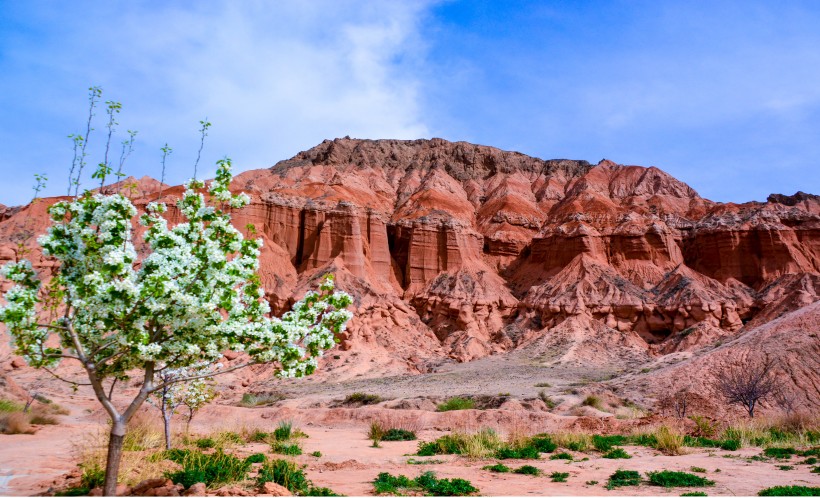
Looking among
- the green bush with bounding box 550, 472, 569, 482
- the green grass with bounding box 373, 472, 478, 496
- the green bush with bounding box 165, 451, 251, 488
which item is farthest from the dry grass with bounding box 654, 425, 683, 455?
the green bush with bounding box 165, 451, 251, 488

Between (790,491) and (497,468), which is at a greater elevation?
(790,491)

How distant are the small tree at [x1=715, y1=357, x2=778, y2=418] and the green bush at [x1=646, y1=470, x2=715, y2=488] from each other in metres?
14.5

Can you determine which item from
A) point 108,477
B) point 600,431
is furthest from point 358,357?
point 108,477

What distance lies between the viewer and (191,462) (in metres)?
10.5

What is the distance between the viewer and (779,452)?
47.1 feet

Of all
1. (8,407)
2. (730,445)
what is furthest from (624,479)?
(8,407)

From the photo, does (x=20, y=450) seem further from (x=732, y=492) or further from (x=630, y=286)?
(x=630, y=286)

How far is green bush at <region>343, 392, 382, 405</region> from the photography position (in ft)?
104

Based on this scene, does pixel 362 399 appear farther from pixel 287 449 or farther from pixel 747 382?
pixel 747 382

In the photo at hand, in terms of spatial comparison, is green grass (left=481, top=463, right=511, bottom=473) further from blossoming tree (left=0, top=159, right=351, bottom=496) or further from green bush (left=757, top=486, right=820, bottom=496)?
blossoming tree (left=0, top=159, right=351, bottom=496)

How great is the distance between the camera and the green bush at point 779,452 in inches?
552

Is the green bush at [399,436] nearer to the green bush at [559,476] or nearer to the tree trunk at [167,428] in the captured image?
the tree trunk at [167,428]

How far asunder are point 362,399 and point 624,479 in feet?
75.3

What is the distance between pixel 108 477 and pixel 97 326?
7.07 feet
